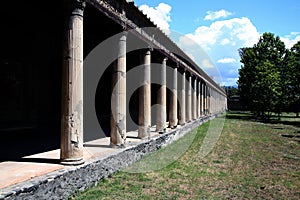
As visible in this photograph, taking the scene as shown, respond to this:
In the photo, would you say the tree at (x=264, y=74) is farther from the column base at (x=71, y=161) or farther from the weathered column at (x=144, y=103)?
the column base at (x=71, y=161)

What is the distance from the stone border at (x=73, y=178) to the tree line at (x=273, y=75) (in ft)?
88.0

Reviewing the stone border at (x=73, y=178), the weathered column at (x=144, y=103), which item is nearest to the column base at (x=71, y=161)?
the stone border at (x=73, y=178)

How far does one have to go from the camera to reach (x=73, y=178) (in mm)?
5941

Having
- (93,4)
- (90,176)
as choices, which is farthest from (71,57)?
(90,176)

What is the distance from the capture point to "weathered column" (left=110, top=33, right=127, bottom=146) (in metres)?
8.98

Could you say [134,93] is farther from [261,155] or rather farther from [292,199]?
[292,199]

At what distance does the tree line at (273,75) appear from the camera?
3297 cm

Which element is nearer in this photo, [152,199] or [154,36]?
[152,199]

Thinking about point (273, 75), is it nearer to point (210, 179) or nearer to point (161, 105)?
point (161, 105)

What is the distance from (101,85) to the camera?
17234 millimetres

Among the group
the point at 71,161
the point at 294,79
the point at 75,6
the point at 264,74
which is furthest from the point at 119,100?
the point at 264,74

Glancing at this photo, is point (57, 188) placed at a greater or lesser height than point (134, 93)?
lesser

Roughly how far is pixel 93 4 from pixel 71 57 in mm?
1691

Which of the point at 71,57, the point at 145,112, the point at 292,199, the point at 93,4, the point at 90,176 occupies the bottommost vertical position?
the point at 292,199
